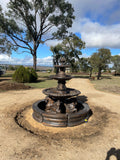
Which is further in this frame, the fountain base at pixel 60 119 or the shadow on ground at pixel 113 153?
the fountain base at pixel 60 119

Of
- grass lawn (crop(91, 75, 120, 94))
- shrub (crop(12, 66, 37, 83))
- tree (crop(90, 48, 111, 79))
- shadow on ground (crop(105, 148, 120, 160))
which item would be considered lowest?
shadow on ground (crop(105, 148, 120, 160))

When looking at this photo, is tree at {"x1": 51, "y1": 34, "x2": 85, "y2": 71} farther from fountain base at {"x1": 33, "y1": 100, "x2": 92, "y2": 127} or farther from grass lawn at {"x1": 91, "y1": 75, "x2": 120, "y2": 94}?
fountain base at {"x1": 33, "y1": 100, "x2": 92, "y2": 127}

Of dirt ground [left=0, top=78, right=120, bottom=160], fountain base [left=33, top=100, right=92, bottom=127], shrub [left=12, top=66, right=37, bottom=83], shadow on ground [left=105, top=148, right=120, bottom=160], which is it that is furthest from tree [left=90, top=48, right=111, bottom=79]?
shadow on ground [left=105, top=148, right=120, bottom=160]

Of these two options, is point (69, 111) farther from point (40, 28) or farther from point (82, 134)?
point (40, 28)

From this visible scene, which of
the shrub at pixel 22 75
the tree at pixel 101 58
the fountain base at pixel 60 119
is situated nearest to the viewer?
the fountain base at pixel 60 119

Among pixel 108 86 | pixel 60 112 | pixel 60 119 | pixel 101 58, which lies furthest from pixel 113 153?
pixel 101 58

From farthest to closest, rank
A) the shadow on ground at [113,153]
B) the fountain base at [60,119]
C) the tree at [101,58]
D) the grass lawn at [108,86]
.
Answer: the tree at [101,58], the grass lawn at [108,86], the fountain base at [60,119], the shadow on ground at [113,153]

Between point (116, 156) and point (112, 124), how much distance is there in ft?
6.56

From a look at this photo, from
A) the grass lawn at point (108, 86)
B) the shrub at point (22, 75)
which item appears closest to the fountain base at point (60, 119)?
the grass lawn at point (108, 86)

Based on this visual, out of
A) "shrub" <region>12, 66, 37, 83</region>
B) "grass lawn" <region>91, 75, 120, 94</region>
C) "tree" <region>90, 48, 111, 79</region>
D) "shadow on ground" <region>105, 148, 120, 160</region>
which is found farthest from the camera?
"tree" <region>90, 48, 111, 79</region>

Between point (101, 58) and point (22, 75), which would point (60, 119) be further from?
point (101, 58)

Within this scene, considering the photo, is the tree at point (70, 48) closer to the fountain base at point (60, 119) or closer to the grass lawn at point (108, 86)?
the grass lawn at point (108, 86)

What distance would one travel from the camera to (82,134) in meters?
4.03

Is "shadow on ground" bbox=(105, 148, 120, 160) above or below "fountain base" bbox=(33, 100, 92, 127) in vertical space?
below
